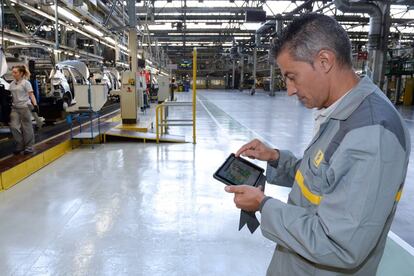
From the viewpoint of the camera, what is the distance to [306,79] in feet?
3.33

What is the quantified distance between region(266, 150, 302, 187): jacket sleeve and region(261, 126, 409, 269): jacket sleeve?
556mm

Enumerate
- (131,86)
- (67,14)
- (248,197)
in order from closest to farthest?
(248,197) → (67,14) → (131,86)

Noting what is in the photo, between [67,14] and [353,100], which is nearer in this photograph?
[353,100]

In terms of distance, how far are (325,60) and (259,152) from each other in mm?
616

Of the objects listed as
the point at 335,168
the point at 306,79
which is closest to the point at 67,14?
the point at 306,79

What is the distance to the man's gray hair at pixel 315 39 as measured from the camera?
3.16ft

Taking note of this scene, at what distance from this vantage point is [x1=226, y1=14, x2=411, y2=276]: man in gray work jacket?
0.82 meters

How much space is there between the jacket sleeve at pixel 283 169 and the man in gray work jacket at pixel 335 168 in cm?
33

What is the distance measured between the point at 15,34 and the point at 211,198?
6981mm

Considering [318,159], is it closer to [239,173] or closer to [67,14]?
[239,173]

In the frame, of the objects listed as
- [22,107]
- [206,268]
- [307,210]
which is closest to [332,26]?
[307,210]

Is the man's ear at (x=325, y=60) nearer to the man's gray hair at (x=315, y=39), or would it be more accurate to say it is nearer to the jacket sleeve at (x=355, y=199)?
the man's gray hair at (x=315, y=39)

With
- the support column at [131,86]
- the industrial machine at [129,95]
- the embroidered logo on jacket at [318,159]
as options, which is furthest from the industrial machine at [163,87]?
the embroidered logo on jacket at [318,159]

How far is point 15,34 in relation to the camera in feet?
26.0
